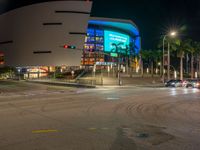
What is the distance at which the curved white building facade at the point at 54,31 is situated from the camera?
481 feet

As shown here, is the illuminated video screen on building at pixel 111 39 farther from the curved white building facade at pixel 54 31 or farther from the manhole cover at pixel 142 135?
the manhole cover at pixel 142 135

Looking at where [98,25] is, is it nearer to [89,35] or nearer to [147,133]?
[89,35]

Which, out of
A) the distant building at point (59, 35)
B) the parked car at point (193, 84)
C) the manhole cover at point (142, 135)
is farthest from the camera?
the distant building at point (59, 35)

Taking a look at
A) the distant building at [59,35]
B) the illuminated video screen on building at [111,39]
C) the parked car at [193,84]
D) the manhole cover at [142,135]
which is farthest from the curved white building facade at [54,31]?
the manhole cover at [142,135]

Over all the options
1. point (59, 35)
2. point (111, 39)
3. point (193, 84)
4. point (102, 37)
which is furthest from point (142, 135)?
point (111, 39)

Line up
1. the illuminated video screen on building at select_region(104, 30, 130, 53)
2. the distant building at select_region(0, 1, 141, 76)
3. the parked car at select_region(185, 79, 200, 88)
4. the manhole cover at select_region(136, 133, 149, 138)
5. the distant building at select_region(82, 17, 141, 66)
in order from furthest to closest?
the illuminated video screen on building at select_region(104, 30, 130, 53), the distant building at select_region(0, 1, 141, 76), the distant building at select_region(82, 17, 141, 66), the parked car at select_region(185, 79, 200, 88), the manhole cover at select_region(136, 133, 149, 138)

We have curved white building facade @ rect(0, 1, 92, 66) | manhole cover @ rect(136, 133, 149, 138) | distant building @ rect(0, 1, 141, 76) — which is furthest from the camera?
curved white building facade @ rect(0, 1, 92, 66)

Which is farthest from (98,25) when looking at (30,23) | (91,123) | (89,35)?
(91,123)

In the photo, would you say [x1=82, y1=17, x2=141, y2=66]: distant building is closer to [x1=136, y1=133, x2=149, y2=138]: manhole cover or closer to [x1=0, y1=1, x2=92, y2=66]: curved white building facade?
[x1=0, y1=1, x2=92, y2=66]: curved white building facade

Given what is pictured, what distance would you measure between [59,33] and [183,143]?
14339 centimetres

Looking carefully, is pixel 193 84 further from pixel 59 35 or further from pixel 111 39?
pixel 59 35

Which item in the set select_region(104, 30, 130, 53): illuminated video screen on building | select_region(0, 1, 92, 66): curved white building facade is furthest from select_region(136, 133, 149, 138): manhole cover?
select_region(0, 1, 92, 66): curved white building facade

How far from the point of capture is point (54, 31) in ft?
485

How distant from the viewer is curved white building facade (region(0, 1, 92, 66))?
147 metres
